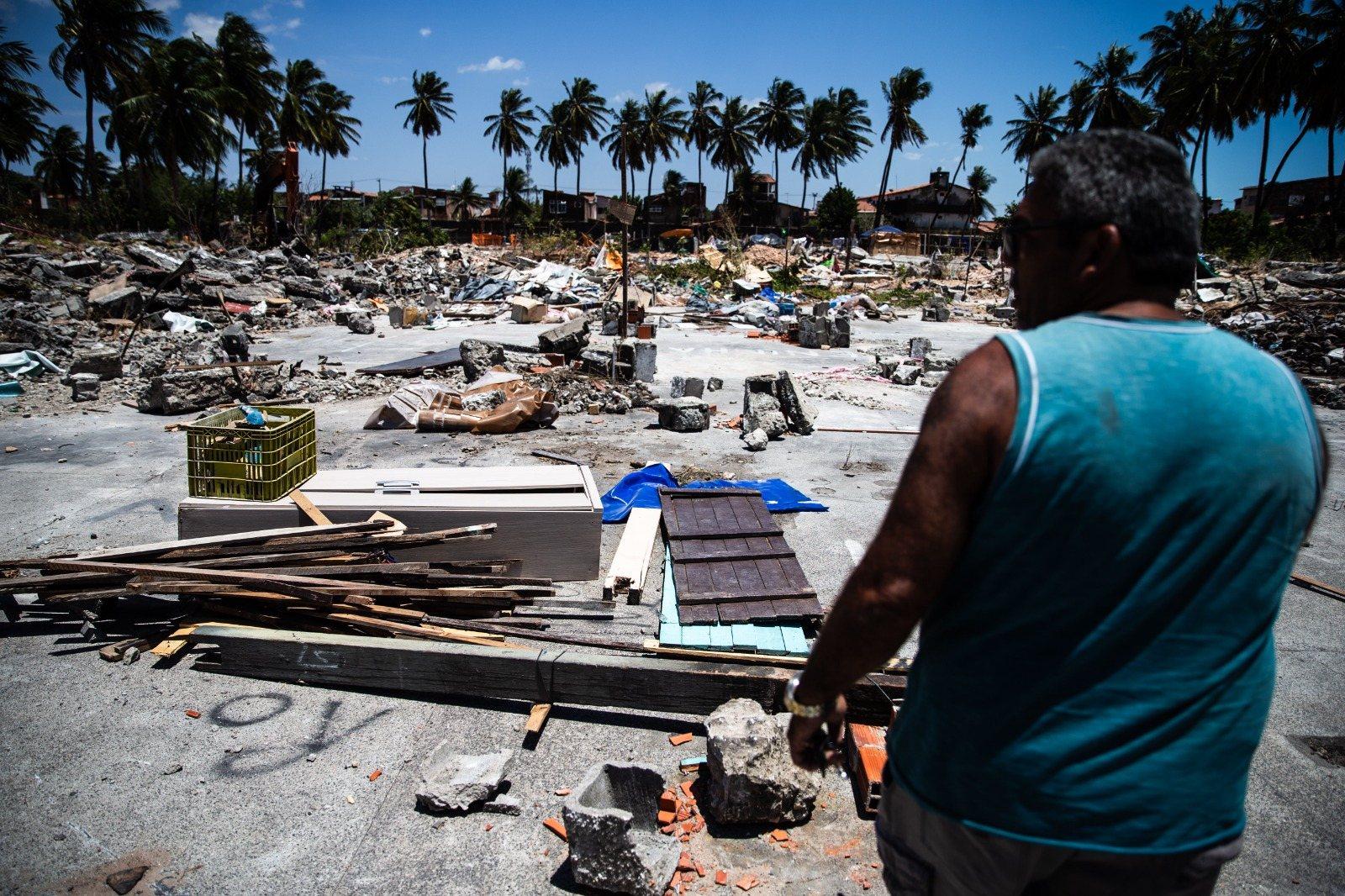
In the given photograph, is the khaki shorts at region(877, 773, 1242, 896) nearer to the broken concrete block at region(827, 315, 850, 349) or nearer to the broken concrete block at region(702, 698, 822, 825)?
the broken concrete block at region(702, 698, 822, 825)

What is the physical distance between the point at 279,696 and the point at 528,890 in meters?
1.69

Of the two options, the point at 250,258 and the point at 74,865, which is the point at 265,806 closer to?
the point at 74,865

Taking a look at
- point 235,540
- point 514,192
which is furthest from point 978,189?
point 235,540

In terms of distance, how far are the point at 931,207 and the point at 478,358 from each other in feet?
205

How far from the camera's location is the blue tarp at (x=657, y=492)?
245 inches

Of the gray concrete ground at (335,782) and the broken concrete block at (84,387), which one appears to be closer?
the gray concrete ground at (335,782)

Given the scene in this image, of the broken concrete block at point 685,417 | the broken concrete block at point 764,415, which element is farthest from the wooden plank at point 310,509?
the broken concrete block at point 764,415

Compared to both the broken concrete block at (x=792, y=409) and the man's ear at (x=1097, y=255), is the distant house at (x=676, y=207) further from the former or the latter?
the man's ear at (x=1097, y=255)

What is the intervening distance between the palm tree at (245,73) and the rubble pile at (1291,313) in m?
43.2

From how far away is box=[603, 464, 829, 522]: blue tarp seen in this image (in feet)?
20.4

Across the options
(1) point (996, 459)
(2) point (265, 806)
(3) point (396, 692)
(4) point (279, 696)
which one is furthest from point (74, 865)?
(1) point (996, 459)

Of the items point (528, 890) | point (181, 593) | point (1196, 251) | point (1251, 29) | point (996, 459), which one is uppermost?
point (1251, 29)

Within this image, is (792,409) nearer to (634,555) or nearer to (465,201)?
(634,555)

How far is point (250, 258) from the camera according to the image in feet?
81.5
